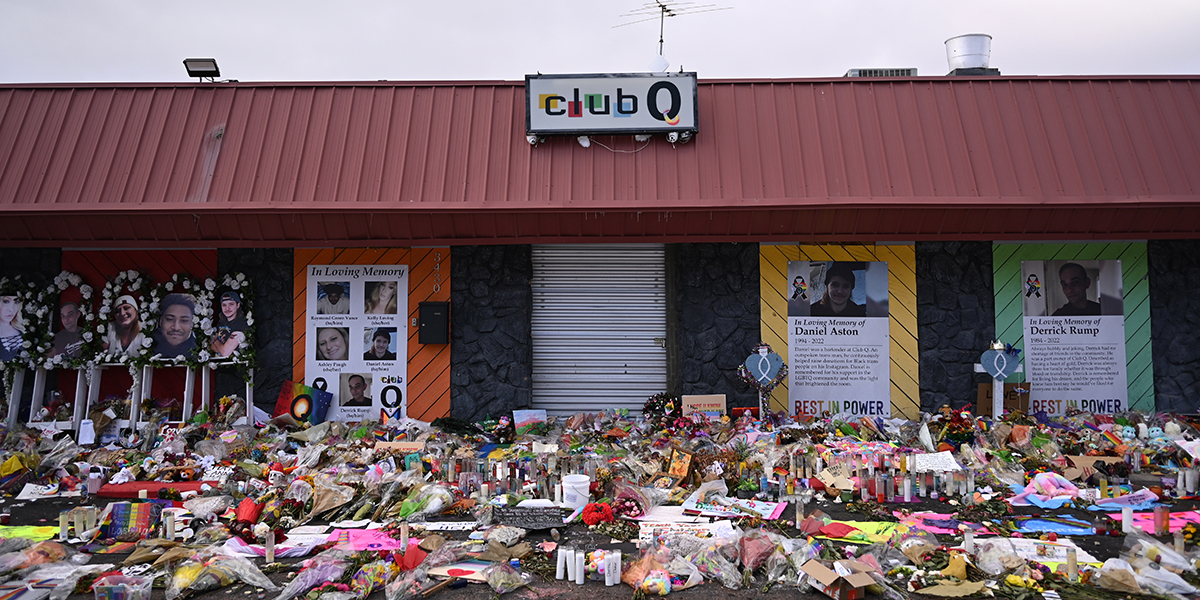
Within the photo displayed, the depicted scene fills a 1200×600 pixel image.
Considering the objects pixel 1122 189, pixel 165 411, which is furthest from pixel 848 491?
pixel 165 411

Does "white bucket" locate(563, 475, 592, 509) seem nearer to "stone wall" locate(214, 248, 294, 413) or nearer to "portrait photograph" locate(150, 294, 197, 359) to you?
"stone wall" locate(214, 248, 294, 413)

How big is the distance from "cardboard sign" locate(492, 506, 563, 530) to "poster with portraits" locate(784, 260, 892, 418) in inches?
178

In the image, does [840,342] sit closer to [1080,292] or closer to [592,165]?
[1080,292]

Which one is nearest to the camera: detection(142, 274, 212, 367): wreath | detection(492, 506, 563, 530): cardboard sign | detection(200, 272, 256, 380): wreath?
detection(492, 506, 563, 530): cardboard sign

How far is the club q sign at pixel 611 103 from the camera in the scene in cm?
965

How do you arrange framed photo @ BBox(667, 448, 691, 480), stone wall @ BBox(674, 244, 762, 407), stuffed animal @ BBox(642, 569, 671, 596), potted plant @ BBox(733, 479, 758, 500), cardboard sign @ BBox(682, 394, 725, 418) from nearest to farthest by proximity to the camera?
stuffed animal @ BBox(642, 569, 671, 596), potted plant @ BBox(733, 479, 758, 500), framed photo @ BBox(667, 448, 691, 480), cardboard sign @ BBox(682, 394, 725, 418), stone wall @ BBox(674, 244, 762, 407)

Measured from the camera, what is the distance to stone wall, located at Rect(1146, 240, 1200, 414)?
9.66m

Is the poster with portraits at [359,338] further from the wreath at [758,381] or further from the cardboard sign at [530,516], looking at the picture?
the wreath at [758,381]

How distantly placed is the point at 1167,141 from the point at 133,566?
12175 millimetres

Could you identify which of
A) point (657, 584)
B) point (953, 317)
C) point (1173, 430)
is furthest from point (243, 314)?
point (1173, 430)

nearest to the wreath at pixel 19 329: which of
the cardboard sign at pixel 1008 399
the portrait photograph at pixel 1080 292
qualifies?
the cardboard sign at pixel 1008 399

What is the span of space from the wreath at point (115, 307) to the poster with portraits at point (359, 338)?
2057 mm

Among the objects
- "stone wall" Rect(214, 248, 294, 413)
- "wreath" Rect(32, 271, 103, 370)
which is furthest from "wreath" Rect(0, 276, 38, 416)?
"stone wall" Rect(214, 248, 294, 413)

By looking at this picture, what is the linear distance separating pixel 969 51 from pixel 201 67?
38.8ft
